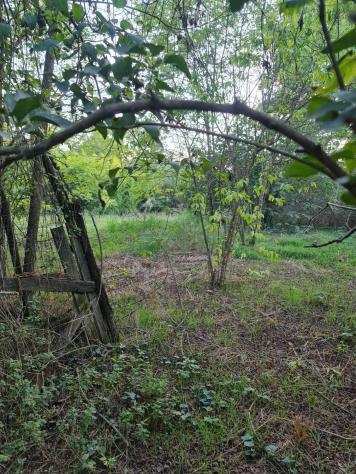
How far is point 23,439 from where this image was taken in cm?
212

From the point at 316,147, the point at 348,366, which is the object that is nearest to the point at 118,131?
the point at 316,147

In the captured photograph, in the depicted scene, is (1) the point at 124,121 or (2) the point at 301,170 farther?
(1) the point at 124,121

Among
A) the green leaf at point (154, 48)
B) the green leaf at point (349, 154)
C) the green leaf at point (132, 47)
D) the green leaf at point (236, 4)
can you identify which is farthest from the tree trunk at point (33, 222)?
the green leaf at point (349, 154)

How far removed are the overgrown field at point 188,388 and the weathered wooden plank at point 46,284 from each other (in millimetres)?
197

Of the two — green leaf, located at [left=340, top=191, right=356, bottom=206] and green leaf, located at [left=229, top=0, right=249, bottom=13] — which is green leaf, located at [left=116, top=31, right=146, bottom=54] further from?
green leaf, located at [left=340, top=191, right=356, bottom=206]

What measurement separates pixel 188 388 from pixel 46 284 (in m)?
1.22

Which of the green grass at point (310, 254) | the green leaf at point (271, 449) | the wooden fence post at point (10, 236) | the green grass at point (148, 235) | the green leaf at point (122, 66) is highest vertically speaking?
the green leaf at point (122, 66)

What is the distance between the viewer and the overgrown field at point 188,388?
7.13ft

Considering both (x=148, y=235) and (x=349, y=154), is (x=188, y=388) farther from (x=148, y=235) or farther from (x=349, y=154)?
(x=148, y=235)

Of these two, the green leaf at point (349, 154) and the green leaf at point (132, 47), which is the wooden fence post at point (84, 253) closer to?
the green leaf at point (132, 47)

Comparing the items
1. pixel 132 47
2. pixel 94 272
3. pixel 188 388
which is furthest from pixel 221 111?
pixel 94 272

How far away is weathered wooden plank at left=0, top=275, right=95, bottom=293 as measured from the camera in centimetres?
266

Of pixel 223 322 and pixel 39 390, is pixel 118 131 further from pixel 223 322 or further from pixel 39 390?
pixel 223 322

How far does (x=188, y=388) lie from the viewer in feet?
9.04
